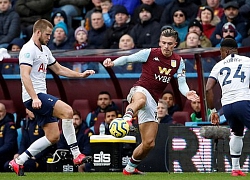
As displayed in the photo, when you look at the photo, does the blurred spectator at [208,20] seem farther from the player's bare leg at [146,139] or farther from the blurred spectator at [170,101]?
the player's bare leg at [146,139]

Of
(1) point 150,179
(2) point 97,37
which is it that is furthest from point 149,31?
(1) point 150,179

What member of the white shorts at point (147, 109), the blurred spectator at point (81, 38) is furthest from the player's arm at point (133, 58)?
the blurred spectator at point (81, 38)

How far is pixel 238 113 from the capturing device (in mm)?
14648

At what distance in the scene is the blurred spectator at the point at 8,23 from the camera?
74.5 feet

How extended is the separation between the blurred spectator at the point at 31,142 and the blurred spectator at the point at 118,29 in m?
3.10

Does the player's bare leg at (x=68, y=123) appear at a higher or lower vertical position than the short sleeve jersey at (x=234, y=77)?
lower

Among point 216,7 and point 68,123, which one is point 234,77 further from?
point 216,7

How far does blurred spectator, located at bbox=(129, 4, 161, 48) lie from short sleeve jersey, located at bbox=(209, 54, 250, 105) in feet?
20.1

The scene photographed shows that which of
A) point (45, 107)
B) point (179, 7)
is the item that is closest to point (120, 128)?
point (45, 107)

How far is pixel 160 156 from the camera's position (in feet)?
57.6

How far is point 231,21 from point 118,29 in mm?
2794

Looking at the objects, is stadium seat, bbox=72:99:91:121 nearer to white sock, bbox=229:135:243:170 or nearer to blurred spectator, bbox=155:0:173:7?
blurred spectator, bbox=155:0:173:7

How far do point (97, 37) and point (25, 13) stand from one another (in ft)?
7.56

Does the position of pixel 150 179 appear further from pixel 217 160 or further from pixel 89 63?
pixel 89 63
